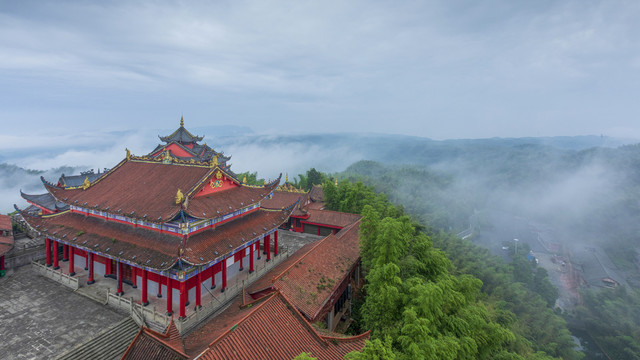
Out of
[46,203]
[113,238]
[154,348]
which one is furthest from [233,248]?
[46,203]

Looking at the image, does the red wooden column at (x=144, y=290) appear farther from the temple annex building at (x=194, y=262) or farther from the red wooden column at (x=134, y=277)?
the red wooden column at (x=134, y=277)

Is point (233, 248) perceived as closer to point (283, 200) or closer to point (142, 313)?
point (142, 313)

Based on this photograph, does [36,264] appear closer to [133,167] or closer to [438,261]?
[133,167]

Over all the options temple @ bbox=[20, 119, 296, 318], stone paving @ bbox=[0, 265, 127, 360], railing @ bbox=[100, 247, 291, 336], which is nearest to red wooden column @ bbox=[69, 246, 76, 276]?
temple @ bbox=[20, 119, 296, 318]

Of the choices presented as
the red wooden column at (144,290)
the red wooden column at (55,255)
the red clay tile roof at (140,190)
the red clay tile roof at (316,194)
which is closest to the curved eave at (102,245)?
the red wooden column at (144,290)

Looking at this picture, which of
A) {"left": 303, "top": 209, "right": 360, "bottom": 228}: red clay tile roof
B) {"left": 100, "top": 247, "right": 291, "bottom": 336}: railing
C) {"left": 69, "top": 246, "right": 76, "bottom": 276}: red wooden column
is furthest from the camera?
{"left": 303, "top": 209, "right": 360, "bottom": 228}: red clay tile roof

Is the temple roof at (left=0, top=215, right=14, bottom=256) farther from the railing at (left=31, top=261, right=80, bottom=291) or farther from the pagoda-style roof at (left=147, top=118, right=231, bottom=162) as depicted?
the pagoda-style roof at (left=147, top=118, right=231, bottom=162)

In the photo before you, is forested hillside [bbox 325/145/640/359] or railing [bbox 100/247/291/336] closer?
railing [bbox 100/247/291/336]
